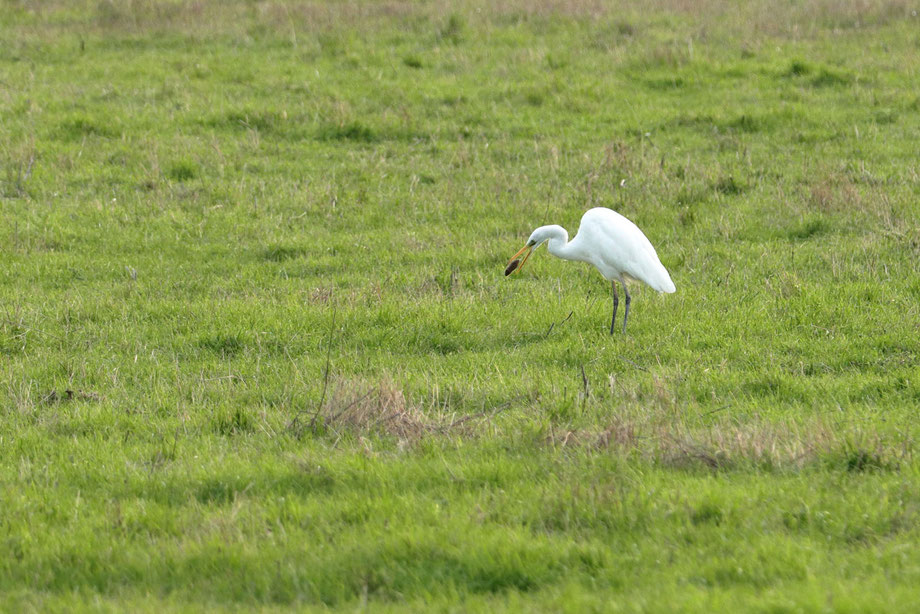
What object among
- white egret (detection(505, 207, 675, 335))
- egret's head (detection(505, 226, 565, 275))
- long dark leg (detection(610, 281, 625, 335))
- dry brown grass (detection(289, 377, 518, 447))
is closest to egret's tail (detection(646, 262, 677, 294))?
white egret (detection(505, 207, 675, 335))

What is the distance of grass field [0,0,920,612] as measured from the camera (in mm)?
4613

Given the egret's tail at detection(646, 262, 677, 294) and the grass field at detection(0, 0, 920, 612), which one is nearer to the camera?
the grass field at detection(0, 0, 920, 612)

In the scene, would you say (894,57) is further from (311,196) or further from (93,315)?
(93,315)

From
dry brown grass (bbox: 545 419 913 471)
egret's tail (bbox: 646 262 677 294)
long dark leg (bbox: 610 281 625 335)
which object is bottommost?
long dark leg (bbox: 610 281 625 335)

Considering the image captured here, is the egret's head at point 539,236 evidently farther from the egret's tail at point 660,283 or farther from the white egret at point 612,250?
the egret's tail at point 660,283

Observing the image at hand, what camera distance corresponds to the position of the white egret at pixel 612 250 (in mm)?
8336

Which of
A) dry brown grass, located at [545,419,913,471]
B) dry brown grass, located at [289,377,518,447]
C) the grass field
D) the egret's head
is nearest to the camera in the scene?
the grass field

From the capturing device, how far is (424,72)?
16.5 meters

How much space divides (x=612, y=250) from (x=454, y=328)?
1434 mm

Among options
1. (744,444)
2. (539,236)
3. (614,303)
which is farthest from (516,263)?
(744,444)

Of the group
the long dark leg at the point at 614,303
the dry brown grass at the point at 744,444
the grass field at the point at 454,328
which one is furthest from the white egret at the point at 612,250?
the dry brown grass at the point at 744,444

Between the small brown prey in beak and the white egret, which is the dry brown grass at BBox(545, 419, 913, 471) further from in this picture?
the small brown prey in beak

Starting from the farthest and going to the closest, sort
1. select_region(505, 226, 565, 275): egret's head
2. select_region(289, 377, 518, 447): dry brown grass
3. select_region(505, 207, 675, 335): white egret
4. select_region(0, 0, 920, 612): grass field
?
select_region(505, 226, 565, 275): egret's head, select_region(505, 207, 675, 335): white egret, select_region(289, 377, 518, 447): dry brown grass, select_region(0, 0, 920, 612): grass field

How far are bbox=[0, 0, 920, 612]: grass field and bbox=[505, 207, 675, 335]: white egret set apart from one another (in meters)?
0.29
